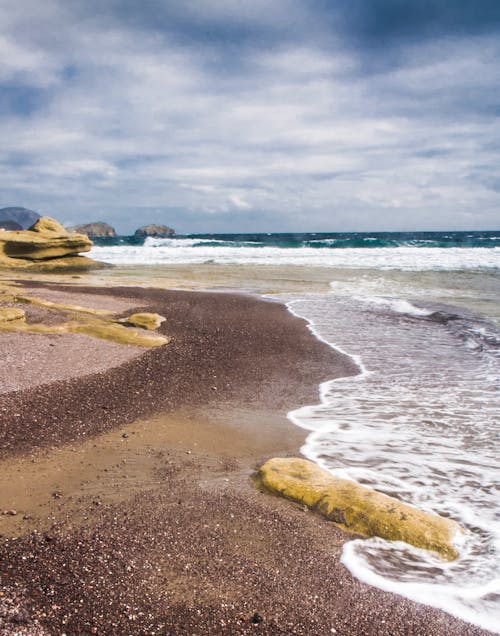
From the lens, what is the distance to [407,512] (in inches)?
129

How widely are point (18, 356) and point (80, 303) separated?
249 inches

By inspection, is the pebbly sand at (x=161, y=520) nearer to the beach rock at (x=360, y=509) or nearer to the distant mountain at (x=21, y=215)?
the beach rock at (x=360, y=509)

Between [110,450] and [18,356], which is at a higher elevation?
[18,356]

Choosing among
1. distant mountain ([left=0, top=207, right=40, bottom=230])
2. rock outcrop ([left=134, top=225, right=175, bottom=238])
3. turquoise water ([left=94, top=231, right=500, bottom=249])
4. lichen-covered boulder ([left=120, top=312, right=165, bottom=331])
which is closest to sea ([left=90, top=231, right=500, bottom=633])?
lichen-covered boulder ([left=120, top=312, right=165, bottom=331])

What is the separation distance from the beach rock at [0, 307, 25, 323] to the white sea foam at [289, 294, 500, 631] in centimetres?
546

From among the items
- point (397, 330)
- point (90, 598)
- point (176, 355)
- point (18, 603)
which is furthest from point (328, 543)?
point (397, 330)

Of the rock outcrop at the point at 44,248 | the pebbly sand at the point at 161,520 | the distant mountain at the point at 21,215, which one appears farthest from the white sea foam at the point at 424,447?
the distant mountain at the point at 21,215

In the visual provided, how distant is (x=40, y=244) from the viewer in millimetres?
27516

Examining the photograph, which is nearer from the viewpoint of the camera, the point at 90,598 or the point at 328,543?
the point at 90,598

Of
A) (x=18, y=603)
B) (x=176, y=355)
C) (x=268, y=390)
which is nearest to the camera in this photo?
(x=18, y=603)

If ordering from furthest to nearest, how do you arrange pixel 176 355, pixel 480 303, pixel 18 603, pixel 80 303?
pixel 480 303
pixel 80 303
pixel 176 355
pixel 18 603

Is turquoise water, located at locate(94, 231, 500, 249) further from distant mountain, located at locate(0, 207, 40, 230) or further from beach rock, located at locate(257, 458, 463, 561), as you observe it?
distant mountain, located at locate(0, 207, 40, 230)

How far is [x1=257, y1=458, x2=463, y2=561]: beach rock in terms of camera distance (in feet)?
10.2

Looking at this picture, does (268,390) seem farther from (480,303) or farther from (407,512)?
(480,303)
